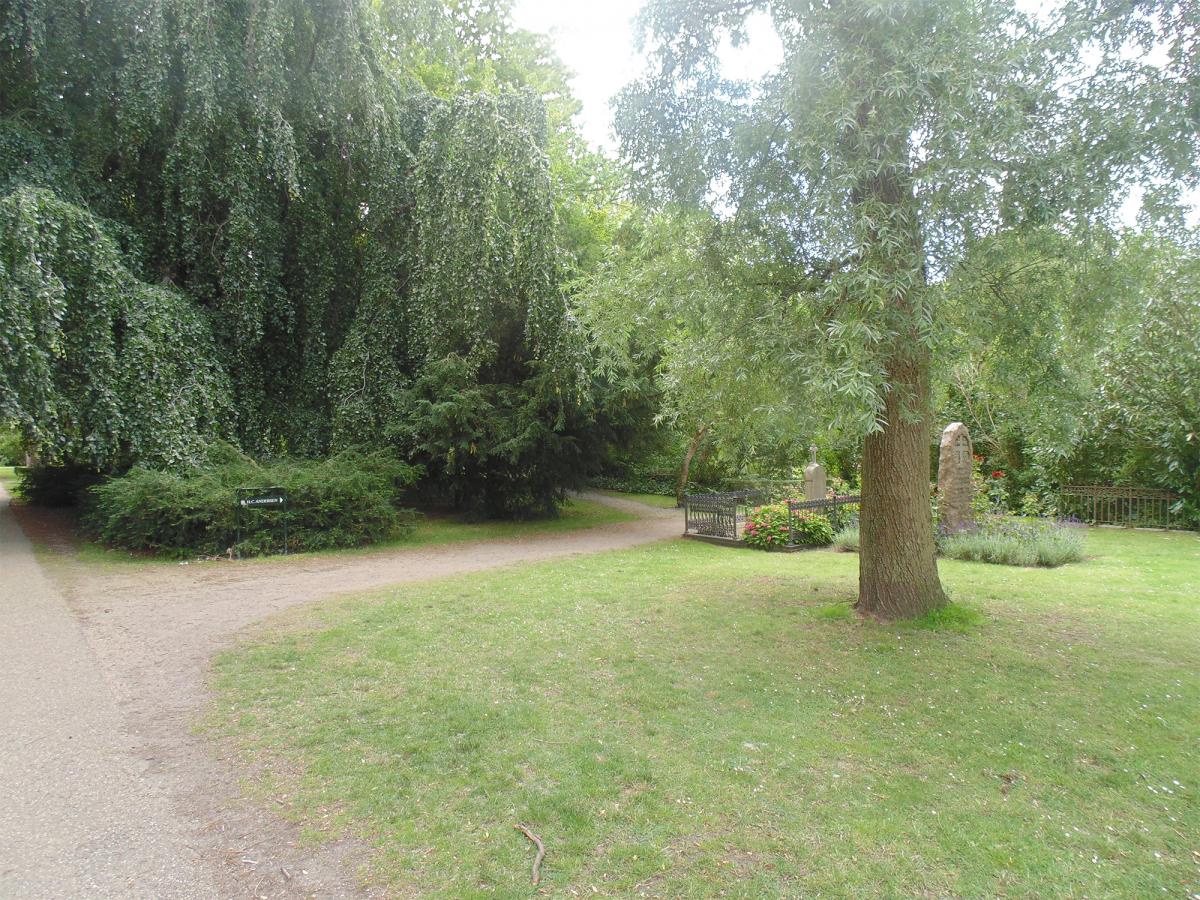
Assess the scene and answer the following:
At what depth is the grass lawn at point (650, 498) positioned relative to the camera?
2059cm

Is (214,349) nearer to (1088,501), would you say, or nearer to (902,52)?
(902,52)

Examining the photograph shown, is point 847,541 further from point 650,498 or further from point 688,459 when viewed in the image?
point 650,498

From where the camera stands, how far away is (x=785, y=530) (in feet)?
38.2

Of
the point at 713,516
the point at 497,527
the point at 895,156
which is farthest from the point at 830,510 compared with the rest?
the point at 895,156

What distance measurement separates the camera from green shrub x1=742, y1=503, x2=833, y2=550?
11.7 meters

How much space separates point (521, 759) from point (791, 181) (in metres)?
4.99

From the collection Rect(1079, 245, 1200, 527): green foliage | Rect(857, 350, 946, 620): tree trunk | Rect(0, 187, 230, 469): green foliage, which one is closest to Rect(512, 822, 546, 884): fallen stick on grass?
Rect(857, 350, 946, 620): tree trunk

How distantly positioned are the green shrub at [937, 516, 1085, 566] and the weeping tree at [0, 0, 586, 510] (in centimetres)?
726

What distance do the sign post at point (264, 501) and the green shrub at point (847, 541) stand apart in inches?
359

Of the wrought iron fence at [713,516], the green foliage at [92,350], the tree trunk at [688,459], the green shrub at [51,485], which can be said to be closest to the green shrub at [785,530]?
the wrought iron fence at [713,516]

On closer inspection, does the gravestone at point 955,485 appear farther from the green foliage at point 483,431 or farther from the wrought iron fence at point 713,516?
the green foliage at point 483,431

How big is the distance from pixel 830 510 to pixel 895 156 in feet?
28.8

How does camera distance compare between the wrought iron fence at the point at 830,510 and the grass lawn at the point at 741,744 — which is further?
the wrought iron fence at the point at 830,510

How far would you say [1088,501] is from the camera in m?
14.1
